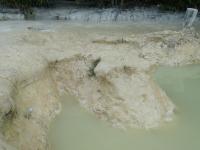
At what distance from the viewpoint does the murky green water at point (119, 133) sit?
584 centimetres

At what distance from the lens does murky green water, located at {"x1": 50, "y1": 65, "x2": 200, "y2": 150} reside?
5.84 m

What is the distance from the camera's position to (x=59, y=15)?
35.4ft

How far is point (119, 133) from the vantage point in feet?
20.2

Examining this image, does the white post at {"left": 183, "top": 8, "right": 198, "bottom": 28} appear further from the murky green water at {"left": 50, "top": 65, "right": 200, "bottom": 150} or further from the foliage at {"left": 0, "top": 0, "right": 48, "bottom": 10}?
the foliage at {"left": 0, "top": 0, "right": 48, "bottom": 10}

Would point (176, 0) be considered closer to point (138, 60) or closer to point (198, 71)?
point (198, 71)

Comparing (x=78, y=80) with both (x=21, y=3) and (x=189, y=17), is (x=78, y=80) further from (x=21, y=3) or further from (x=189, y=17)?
(x=21, y=3)

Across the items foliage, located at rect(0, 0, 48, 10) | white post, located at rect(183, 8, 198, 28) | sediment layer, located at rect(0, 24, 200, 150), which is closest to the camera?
sediment layer, located at rect(0, 24, 200, 150)

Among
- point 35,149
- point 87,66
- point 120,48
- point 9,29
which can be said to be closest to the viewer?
point 35,149

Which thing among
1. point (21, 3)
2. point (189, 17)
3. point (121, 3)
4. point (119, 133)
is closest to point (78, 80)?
point (119, 133)

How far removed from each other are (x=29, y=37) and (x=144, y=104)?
3098mm

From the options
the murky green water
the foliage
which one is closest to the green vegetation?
the foliage

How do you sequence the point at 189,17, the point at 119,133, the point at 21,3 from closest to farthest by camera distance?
the point at 119,133, the point at 189,17, the point at 21,3

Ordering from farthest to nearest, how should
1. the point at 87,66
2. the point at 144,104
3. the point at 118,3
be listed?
the point at 118,3 → the point at 87,66 → the point at 144,104

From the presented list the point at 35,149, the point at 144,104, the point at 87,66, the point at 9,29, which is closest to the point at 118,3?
the point at 9,29
